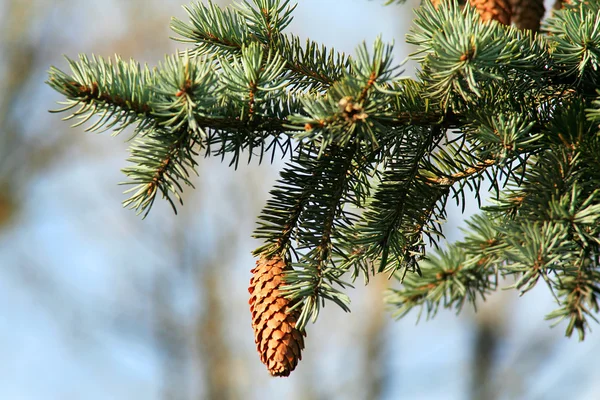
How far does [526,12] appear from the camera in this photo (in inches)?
33.6

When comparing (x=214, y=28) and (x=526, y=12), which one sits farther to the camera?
(x=526, y=12)

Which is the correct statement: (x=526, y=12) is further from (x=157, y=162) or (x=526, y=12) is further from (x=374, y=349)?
(x=374, y=349)

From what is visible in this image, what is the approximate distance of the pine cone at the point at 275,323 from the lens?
1.87 ft

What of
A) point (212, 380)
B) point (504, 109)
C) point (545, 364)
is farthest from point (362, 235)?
point (212, 380)

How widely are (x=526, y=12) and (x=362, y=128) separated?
1.71 feet

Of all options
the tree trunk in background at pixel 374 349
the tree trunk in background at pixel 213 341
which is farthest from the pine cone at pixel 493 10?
the tree trunk in background at pixel 213 341

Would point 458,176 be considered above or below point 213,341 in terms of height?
below

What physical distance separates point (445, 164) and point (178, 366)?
5996mm

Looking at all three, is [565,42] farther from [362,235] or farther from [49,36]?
[49,36]

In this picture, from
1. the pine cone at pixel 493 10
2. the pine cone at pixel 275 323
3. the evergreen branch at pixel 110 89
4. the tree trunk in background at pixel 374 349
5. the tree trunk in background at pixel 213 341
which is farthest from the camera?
the tree trunk in background at pixel 213 341

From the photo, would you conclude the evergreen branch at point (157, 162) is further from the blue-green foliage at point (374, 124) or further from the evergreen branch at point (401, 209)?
the evergreen branch at point (401, 209)

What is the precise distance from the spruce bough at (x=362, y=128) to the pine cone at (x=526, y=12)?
242mm

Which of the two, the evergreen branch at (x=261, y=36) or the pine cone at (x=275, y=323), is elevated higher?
the evergreen branch at (x=261, y=36)

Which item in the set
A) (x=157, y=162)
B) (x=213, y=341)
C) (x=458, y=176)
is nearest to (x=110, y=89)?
(x=157, y=162)
